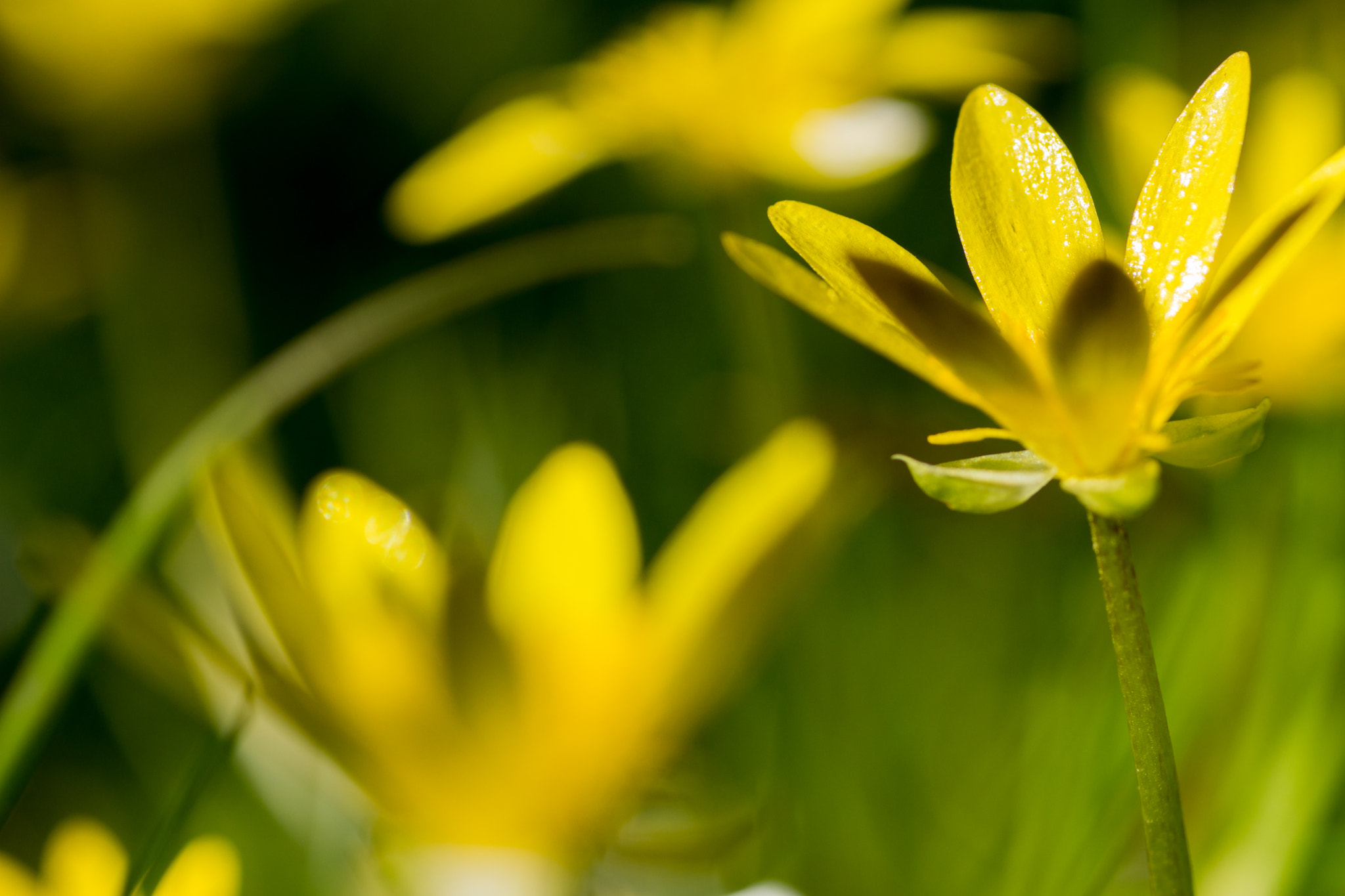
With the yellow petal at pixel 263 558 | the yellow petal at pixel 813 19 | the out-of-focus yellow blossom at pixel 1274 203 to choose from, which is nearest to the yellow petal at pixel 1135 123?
the out-of-focus yellow blossom at pixel 1274 203

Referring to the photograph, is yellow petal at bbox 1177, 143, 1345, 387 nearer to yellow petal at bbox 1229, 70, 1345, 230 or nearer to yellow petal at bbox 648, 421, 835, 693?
yellow petal at bbox 648, 421, 835, 693

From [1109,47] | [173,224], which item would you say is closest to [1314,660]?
[1109,47]

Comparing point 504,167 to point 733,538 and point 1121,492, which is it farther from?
point 1121,492

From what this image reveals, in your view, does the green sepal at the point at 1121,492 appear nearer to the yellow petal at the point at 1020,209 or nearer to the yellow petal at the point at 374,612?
the yellow petal at the point at 1020,209

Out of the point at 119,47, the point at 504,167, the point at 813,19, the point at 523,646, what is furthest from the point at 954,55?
the point at 119,47

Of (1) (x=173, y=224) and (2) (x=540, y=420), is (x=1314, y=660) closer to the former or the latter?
(2) (x=540, y=420)

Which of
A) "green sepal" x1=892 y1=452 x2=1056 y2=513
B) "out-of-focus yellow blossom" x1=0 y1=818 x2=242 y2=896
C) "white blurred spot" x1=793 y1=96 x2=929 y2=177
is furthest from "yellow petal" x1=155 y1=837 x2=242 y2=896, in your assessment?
"white blurred spot" x1=793 y1=96 x2=929 y2=177
